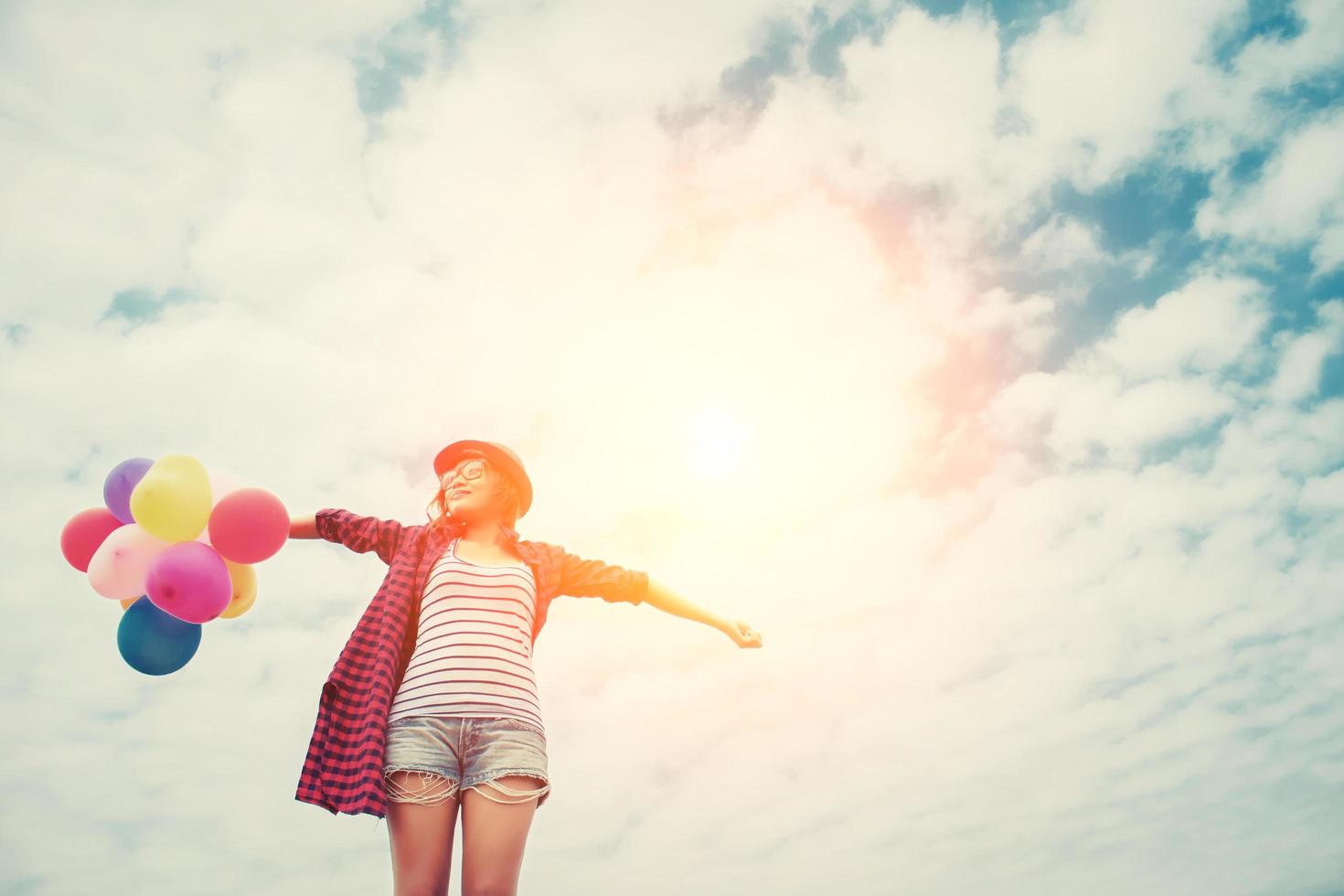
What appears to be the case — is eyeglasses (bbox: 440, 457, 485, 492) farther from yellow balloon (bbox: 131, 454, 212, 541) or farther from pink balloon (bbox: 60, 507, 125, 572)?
pink balloon (bbox: 60, 507, 125, 572)

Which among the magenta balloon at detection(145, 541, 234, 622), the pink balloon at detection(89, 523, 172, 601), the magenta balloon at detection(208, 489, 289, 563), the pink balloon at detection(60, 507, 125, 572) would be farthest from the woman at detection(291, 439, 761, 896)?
the pink balloon at detection(60, 507, 125, 572)

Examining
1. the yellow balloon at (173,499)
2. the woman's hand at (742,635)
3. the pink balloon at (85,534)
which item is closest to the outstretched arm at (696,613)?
the woman's hand at (742,635)

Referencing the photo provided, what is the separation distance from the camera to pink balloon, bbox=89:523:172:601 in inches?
153

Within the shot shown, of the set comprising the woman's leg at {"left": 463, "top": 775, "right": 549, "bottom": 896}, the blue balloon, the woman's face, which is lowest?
the woman's leg at {"left": 463, "top": 775, "right": 549, "bottom": 896}

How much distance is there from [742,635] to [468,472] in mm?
1646

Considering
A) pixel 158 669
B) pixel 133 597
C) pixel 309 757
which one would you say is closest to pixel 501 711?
pixel 309 757

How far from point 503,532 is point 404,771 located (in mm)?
1329

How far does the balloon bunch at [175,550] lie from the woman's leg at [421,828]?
4.72ft

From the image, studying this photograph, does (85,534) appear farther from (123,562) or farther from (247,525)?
(247,525)

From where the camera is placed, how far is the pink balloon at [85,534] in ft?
13.6

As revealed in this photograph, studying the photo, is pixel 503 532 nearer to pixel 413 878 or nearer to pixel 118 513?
pixel 413 878

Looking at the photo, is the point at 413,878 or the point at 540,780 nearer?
the point at 413,878

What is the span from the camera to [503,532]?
418 cm

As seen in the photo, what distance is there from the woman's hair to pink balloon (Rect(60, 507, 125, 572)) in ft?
5.21
